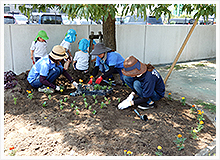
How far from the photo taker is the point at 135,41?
7918mm

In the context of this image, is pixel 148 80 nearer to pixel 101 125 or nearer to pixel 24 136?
pixel 101 125

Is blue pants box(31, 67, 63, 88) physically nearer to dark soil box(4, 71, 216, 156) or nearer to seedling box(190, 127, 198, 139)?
dark soil box(4, 71, 216, 156)

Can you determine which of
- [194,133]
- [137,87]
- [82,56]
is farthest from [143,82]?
[82,56]

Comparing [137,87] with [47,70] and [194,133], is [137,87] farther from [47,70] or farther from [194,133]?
[47,70]

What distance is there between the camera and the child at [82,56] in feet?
18.0

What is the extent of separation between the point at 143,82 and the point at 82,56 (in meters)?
2.22

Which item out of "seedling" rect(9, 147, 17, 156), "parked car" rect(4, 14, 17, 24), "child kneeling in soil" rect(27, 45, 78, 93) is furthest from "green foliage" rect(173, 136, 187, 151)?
"parked car" rect(4, 14, 17, 24)

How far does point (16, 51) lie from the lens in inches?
235

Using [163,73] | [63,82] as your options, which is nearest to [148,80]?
[63,82]

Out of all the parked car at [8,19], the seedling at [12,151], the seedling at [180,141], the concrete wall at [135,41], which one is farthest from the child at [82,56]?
the parked car at [8,19]

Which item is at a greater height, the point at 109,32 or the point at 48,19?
the point at 48,19

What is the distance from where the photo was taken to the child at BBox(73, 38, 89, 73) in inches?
216

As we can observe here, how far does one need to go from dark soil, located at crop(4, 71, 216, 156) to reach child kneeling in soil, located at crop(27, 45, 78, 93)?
25cm

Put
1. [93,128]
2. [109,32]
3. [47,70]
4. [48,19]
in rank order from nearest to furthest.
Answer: [93,128] → [47,70] → [109,32] → [48,19]
